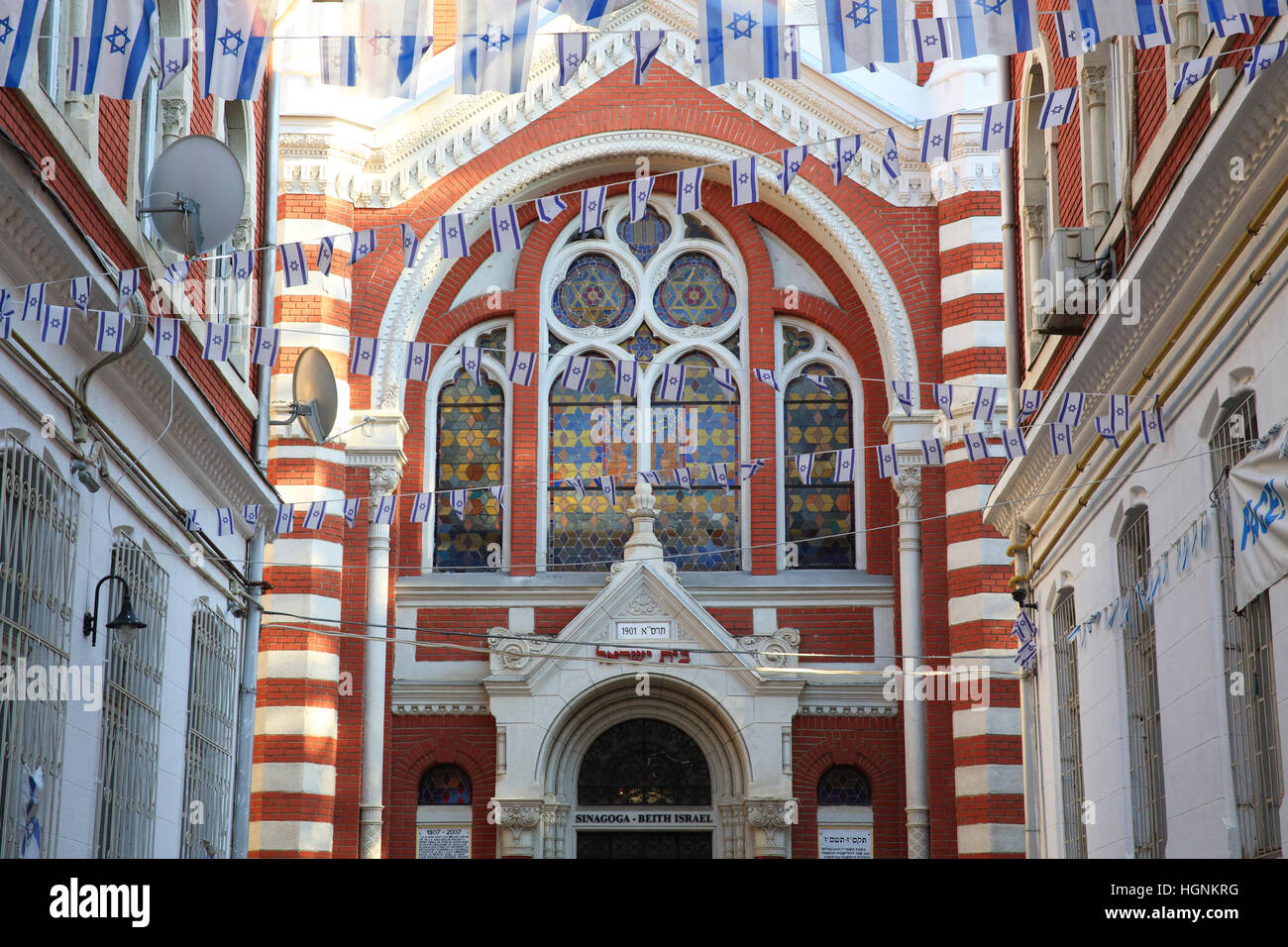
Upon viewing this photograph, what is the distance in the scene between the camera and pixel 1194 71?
9945 mm

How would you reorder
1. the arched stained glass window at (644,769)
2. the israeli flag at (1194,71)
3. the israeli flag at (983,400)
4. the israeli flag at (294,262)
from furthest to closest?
1. the arched stained glass window at (644,769)
2. the israeli flag at (983,400)
3. the israeli flag at (294,262)
4. the israeli flag at (1194,71)

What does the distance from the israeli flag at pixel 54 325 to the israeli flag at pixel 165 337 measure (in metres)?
1.21

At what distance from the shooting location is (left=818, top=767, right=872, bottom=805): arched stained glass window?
68.3 ft

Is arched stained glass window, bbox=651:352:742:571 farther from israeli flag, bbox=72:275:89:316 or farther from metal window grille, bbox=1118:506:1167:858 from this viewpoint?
israeli flag, bbox=72:275:89:316

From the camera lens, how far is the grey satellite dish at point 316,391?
16.6 meters

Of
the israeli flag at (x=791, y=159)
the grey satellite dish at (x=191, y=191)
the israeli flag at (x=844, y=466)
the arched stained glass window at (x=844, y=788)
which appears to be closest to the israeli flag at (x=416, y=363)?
the grey satellite dish at (x=191, y=191)

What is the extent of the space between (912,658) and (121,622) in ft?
37.5

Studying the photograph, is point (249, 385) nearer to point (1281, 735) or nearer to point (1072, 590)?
point (1072, 590)

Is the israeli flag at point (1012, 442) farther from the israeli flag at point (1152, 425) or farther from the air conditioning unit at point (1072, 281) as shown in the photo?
the israeli flag at point (1152, 425)

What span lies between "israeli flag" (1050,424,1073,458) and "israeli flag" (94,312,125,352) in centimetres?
665

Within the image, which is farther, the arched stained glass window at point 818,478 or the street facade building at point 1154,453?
the arched stained glass window at point 818,478

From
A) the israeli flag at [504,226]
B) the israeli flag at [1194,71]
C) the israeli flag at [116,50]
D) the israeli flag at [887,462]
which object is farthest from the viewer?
the israeli flag at [887,462]

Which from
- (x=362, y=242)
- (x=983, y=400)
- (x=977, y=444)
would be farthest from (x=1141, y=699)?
(x=362, y=242)

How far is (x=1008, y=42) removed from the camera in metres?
9.78
